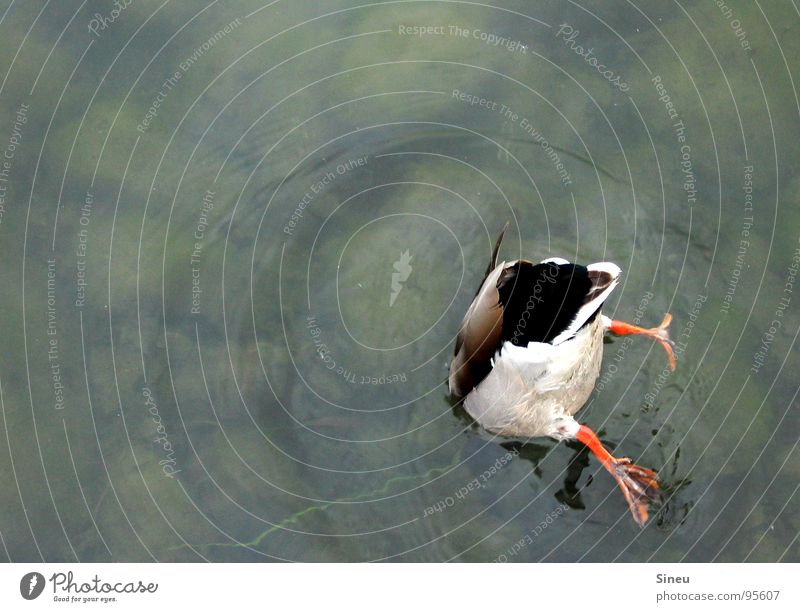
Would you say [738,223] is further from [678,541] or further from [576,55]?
[678,541]

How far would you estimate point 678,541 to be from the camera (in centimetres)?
517

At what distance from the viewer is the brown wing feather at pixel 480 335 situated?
15.4 feet

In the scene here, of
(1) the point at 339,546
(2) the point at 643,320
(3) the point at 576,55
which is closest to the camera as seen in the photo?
(1) the point at 339,546

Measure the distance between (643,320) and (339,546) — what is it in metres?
2.01

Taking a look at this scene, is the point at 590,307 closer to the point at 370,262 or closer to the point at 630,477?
the point at 630,477

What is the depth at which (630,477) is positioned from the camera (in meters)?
5.17

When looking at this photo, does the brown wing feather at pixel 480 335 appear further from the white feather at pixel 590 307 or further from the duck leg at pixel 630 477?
the duck leg at pixel 630 477

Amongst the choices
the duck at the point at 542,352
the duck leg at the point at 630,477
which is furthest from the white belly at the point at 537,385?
the duck leg at the point at 630,477

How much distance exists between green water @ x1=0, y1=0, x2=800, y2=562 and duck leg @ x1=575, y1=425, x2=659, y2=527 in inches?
3.0

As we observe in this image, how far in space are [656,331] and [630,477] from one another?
0.81 meters

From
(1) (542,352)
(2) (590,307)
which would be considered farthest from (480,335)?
(2) (590,307)

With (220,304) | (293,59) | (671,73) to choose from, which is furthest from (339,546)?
(671,73)

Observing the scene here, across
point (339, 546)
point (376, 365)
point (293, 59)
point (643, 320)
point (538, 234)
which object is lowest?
point (339, 546)

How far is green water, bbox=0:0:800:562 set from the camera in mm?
5234
